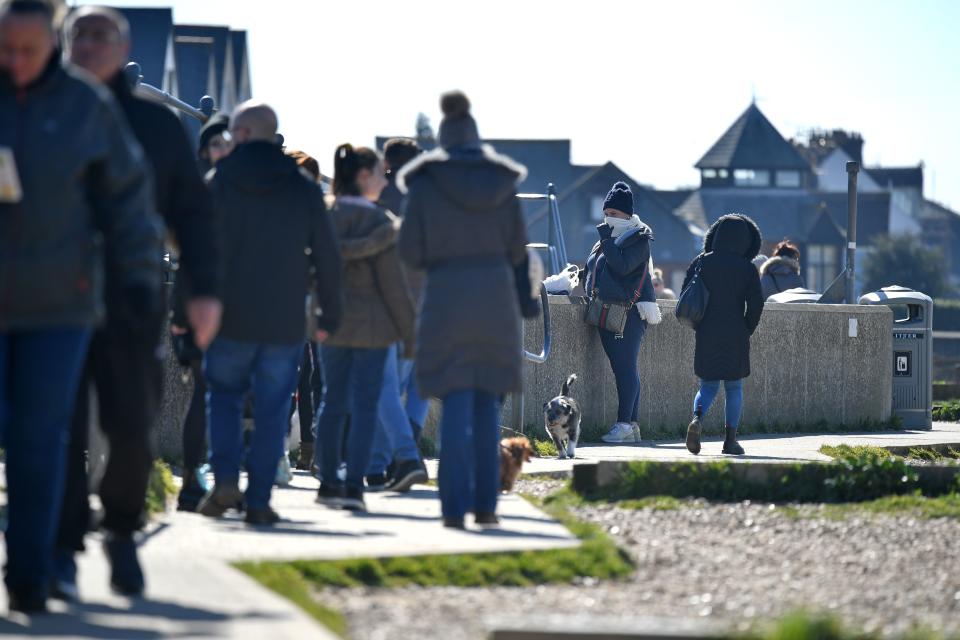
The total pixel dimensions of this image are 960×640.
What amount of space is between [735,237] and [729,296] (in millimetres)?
423

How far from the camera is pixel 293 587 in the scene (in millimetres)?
5969

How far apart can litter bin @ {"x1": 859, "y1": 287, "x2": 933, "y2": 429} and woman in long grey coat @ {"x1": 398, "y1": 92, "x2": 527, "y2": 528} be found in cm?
1141

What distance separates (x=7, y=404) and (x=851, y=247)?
16.8 meters

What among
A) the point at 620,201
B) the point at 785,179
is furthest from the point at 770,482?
the point at 785,179

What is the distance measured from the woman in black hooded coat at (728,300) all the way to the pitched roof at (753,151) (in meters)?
90.2

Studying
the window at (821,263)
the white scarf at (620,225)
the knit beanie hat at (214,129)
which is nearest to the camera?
the knit beanie hat at (214,129)

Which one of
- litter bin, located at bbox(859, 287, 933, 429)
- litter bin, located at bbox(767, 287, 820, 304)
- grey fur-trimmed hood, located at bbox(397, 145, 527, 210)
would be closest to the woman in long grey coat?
grey fur-trimmed hood, located at bbox(397, 145, 527, 210)

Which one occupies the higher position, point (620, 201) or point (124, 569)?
point (620, 201)

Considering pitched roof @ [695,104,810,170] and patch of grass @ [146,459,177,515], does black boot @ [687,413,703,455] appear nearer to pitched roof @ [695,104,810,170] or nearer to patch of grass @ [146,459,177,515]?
patch of grass @ [146,459,177,515]

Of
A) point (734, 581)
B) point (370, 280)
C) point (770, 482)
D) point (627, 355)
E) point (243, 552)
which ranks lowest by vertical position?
point (734, 581)

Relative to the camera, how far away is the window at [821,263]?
98.6 m

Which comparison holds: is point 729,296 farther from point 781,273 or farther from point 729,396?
point 781,273

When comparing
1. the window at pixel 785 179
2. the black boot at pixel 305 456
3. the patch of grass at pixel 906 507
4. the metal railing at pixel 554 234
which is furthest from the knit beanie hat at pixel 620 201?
the window at pixel 785 179

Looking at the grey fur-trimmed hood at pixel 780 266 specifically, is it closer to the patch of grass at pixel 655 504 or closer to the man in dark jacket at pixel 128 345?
the patch of grass at pixel 655 504
